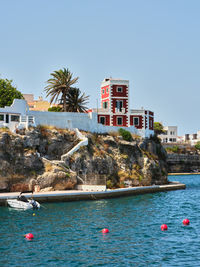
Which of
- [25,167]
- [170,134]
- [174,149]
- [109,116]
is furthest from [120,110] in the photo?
[170,134]

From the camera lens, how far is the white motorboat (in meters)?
48.0

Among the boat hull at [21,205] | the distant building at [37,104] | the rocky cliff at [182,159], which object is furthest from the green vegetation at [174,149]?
the boat hull at [21,205]

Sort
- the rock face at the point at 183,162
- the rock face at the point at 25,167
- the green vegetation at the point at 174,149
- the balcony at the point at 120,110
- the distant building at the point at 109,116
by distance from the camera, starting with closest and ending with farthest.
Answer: the rock face at the point at 25,167 < the distant building at the point at 109,116 < the balcony at the point at 120,110 < the rock face at the point at 183,162 < the green vegetation at the point at 174,149

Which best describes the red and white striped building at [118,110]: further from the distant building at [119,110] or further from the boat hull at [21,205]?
the boat hull at [21,205]

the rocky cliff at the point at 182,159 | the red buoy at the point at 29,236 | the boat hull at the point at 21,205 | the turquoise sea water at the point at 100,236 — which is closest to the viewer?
the turquoise sea water at the point at 100,236

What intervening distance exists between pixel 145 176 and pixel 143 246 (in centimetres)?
4324

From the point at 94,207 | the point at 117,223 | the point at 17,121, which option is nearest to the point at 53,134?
the point at 17,121

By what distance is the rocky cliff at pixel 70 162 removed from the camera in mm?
58812

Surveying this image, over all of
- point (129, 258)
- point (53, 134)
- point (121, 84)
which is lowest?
point (129, 258)

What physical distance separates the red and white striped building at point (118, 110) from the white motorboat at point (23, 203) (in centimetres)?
3234

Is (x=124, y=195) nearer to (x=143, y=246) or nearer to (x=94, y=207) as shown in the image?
(x=94, y=207)

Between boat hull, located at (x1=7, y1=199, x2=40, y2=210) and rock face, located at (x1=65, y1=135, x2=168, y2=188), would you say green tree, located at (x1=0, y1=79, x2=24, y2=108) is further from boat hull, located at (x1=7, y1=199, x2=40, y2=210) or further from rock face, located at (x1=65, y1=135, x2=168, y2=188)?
boat hull, located at (x1=7, y1=199, x2=40, y2=210)

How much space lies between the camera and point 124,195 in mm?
63062

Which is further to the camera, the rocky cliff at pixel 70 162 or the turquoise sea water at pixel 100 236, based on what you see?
the rocky cliff at pixel 70 162
